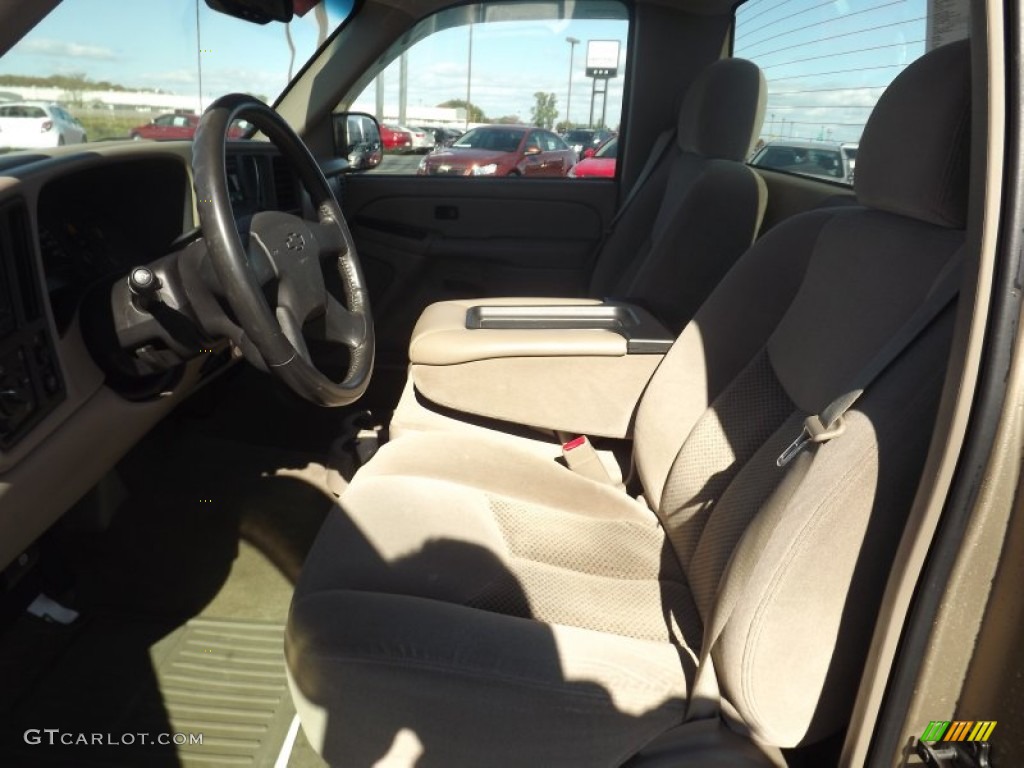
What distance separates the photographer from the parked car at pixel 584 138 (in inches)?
120

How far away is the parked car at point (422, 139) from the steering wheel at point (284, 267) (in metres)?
1.55

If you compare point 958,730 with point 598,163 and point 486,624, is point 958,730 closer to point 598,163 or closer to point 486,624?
point 486,624

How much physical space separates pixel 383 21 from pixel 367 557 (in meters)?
1.98

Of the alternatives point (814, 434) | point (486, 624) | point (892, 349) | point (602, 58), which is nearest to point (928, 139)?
point (892, 349)

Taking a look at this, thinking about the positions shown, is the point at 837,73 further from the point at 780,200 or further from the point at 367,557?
the point at 367,557

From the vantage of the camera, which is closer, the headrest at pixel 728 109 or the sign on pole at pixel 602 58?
the headrest at pixel 728 109

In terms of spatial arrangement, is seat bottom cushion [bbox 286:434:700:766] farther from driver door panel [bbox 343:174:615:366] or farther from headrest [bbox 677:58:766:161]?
driver door panel [bbox 343:174:615:366]

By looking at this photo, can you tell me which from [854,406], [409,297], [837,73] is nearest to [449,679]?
[854,406]

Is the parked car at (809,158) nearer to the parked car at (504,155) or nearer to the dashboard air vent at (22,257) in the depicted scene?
the parked car at (504,155)

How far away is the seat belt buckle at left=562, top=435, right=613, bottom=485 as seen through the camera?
1745 mm

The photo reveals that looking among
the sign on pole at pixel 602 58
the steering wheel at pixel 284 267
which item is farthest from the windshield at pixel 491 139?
the steering wheel at pixel 284 267

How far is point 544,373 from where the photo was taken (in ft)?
5.92

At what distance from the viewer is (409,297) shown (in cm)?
309

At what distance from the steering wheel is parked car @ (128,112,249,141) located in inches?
16.9
